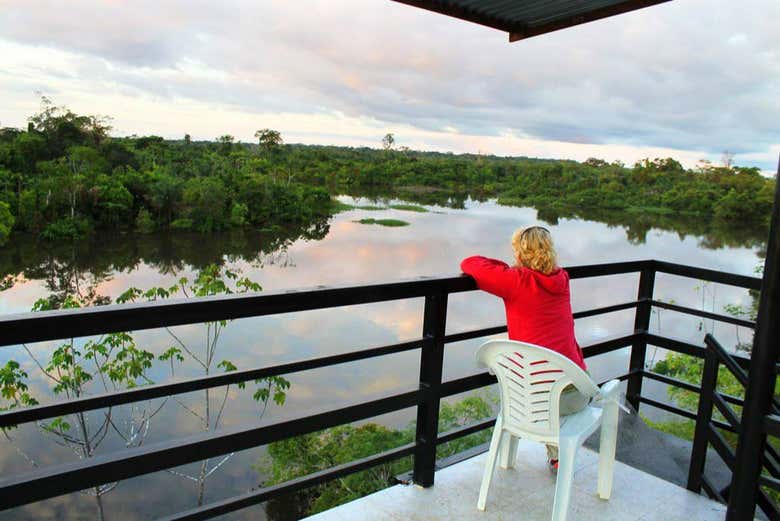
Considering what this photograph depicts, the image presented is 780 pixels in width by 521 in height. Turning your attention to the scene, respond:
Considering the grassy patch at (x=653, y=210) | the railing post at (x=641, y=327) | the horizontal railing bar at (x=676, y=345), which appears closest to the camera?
the horizontal railing bar at (x=676, y=345)

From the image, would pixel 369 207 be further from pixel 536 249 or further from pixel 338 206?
pixel 536 249

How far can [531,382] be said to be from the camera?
77.0 inches

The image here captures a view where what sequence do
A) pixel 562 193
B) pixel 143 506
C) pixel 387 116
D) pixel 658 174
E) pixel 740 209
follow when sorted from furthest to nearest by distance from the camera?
1. pixel 387 116
2. pixel 562 193
3. pixel 658 174
4. pixel 740 209
5. pixel 143 506

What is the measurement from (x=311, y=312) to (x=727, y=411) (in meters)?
30.1

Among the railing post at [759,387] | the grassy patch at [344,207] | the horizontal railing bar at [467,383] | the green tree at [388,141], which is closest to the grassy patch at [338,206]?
the grassy patch at [344,207]

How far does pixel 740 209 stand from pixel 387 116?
28.9 metres

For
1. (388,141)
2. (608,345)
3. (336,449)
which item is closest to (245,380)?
(608,345)

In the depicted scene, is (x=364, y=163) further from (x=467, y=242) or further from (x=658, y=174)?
(x=658, y=174)

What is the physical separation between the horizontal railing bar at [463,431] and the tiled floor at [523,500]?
6.5 inches

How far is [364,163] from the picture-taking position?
191 ft

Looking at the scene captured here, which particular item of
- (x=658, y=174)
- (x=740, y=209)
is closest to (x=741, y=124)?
(x=740, y=209)

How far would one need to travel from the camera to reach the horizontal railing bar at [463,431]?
2.41m

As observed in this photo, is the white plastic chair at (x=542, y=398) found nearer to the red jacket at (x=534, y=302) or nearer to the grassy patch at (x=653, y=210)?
the red jacket at (x=534, y=302)

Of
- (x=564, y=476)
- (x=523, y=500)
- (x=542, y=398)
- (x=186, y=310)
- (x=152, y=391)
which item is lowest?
A: (x=523, y=500)
